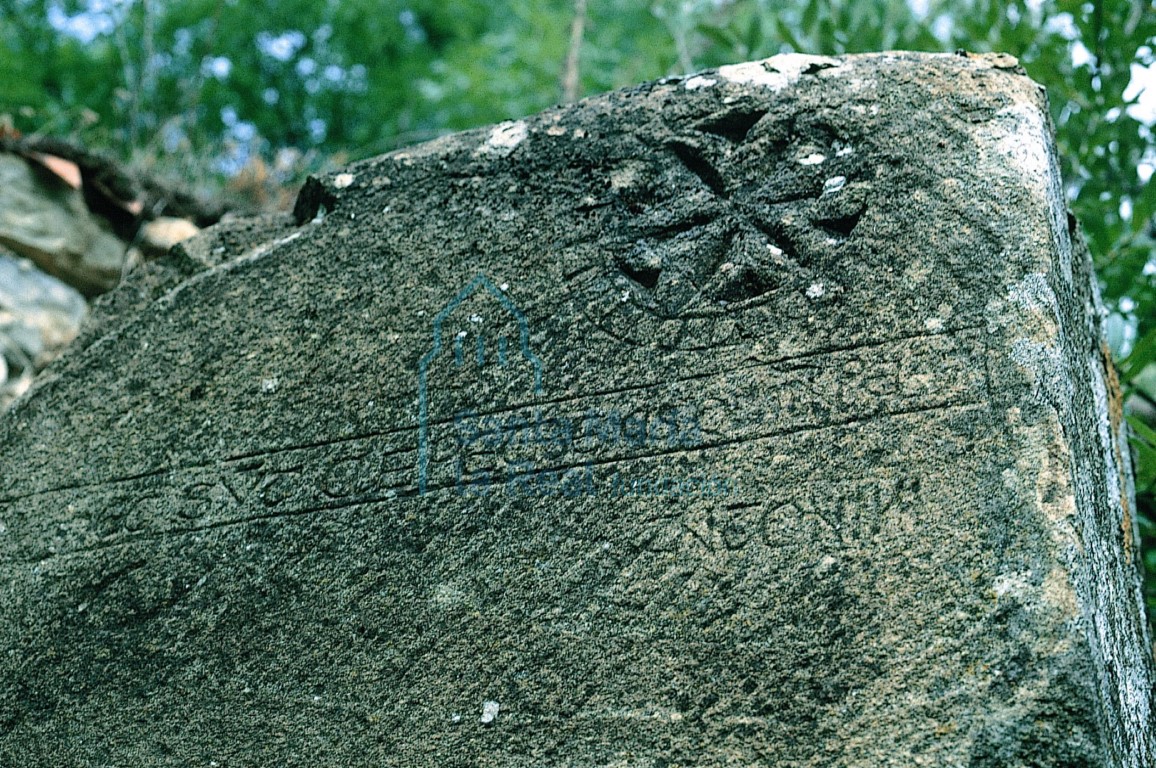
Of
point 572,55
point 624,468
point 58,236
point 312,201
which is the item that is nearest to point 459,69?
point 572,55

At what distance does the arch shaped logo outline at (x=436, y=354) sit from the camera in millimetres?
1632

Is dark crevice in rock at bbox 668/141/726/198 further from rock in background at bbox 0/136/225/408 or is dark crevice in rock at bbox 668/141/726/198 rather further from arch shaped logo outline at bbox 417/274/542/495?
rock in background at bbox 0/136/225/408

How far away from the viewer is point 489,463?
160 cm

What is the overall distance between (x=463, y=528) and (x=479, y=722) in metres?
0.25

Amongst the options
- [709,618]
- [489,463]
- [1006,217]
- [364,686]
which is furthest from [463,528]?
Result: [1006,217]

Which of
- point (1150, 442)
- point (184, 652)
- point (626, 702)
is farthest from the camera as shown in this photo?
point (1150, 442)

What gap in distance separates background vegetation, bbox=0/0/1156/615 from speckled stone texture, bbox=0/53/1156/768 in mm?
916

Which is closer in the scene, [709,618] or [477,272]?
[709,618]

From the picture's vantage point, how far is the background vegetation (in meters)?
2.71

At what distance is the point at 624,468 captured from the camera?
5.04ft

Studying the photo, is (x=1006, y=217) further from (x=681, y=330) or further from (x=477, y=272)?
(x=477, y=272)

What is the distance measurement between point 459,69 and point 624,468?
5.62 meters

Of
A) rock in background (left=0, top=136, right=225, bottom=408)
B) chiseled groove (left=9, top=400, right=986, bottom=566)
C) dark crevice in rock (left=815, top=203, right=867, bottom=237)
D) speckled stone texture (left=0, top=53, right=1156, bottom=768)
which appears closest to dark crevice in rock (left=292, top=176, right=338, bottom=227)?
speckled stone texture (left=0, top=53, right=1156, bottom=768)

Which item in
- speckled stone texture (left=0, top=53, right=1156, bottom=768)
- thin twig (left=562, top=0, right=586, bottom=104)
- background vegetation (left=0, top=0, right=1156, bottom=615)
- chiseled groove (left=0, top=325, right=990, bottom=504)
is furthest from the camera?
thin twig (left=562, top=0, right=586, bottom=104)
